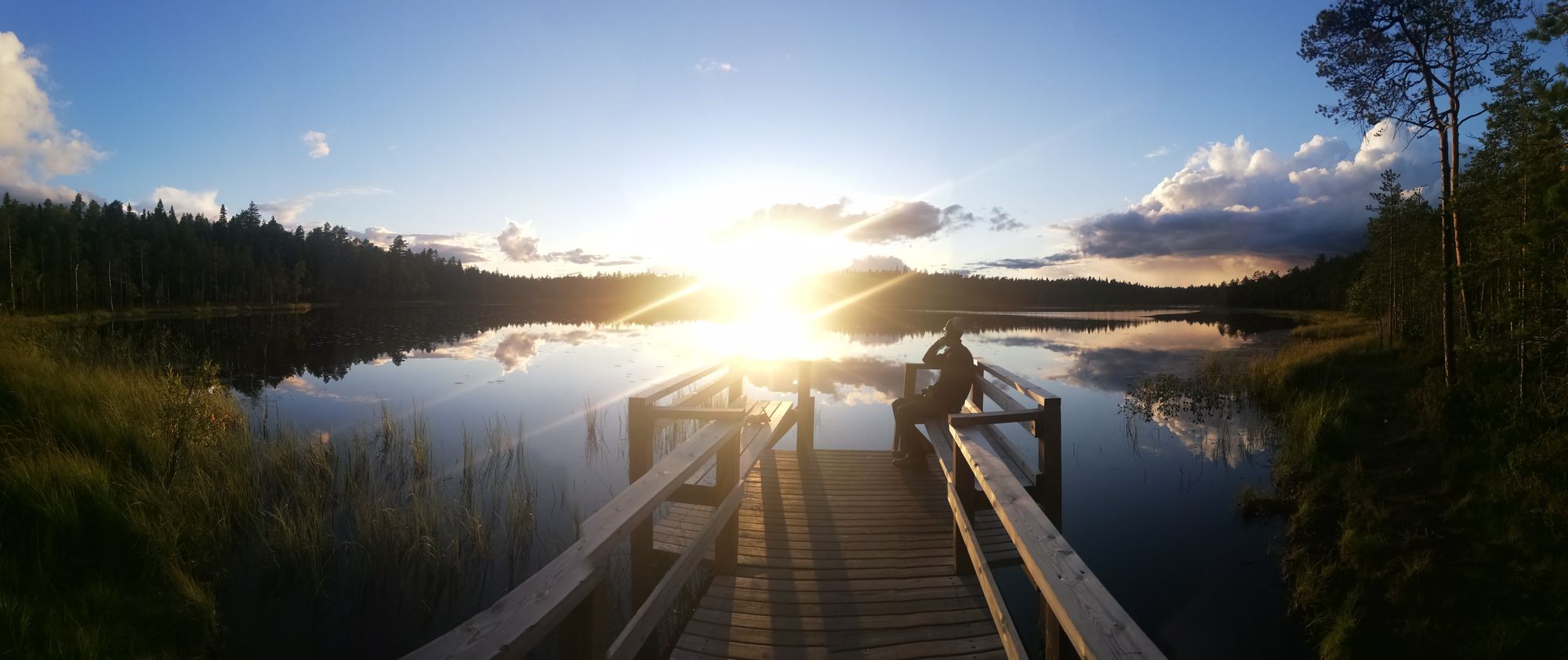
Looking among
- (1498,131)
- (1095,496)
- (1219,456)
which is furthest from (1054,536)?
(1498,131)

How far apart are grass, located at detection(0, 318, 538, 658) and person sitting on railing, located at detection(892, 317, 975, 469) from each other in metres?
4.83

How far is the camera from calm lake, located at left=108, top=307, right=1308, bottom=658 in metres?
6.39

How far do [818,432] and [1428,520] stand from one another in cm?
933

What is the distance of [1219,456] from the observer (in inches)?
474

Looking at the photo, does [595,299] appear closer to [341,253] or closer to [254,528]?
[341,253]

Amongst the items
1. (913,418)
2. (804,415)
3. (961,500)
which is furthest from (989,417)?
(804,415)

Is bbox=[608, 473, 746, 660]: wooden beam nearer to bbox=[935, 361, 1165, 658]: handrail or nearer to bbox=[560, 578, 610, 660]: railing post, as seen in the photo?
bbox=[560, 578, 610, 660]: railing post

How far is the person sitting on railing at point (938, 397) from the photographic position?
25.0 feet

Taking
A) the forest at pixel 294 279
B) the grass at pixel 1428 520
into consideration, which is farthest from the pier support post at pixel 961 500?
the forest at pixel 294 279

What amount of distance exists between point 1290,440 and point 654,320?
166ft

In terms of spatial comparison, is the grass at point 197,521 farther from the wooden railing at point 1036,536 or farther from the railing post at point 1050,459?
the railing post at point 1050,459

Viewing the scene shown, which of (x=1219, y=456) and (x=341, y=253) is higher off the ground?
(x=341, y=253)

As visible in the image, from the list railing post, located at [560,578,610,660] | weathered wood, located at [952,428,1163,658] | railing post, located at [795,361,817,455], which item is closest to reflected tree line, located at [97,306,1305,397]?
railing post, located at [795,361,817,455]

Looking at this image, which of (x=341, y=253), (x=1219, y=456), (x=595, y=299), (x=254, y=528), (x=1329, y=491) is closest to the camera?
(x=254, y=528)
